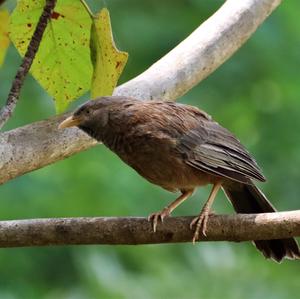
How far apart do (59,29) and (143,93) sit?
0.99m

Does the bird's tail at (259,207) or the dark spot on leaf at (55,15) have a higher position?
the dark spot on leaf at (55,15)

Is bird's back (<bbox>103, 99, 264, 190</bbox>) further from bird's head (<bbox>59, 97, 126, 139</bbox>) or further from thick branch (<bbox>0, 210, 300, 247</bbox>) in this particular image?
thick branch (<bbox>0, 210, 300, 247</bbox>)

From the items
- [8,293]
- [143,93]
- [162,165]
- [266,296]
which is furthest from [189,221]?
[8,293]

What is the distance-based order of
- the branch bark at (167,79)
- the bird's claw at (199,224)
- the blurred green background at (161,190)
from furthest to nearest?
the blurred green background at (161,190) → the branch bark at (167,79) → the bird's claw at (199,224)

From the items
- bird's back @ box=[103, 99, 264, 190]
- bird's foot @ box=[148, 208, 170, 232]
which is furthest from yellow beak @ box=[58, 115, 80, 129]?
bird's foot @ box=[148, 208, 170, 232]

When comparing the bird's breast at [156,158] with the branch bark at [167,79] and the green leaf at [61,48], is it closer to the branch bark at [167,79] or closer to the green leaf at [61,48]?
the branch bark at [167,79]

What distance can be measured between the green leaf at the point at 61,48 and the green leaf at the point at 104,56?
64mm

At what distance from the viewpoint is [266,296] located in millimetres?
4977

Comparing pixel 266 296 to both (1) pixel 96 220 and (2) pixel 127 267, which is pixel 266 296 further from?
(1) pixel 96 220

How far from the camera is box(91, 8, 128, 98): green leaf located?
3227 millimetres

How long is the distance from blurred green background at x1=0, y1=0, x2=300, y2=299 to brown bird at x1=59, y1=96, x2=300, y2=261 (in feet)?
3.35

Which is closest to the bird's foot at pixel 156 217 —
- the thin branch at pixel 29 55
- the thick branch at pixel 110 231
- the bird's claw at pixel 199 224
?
the thick branch at pixel 110 231

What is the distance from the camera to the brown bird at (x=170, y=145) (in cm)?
394

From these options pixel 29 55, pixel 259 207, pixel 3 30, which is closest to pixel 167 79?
pixel 259 207
